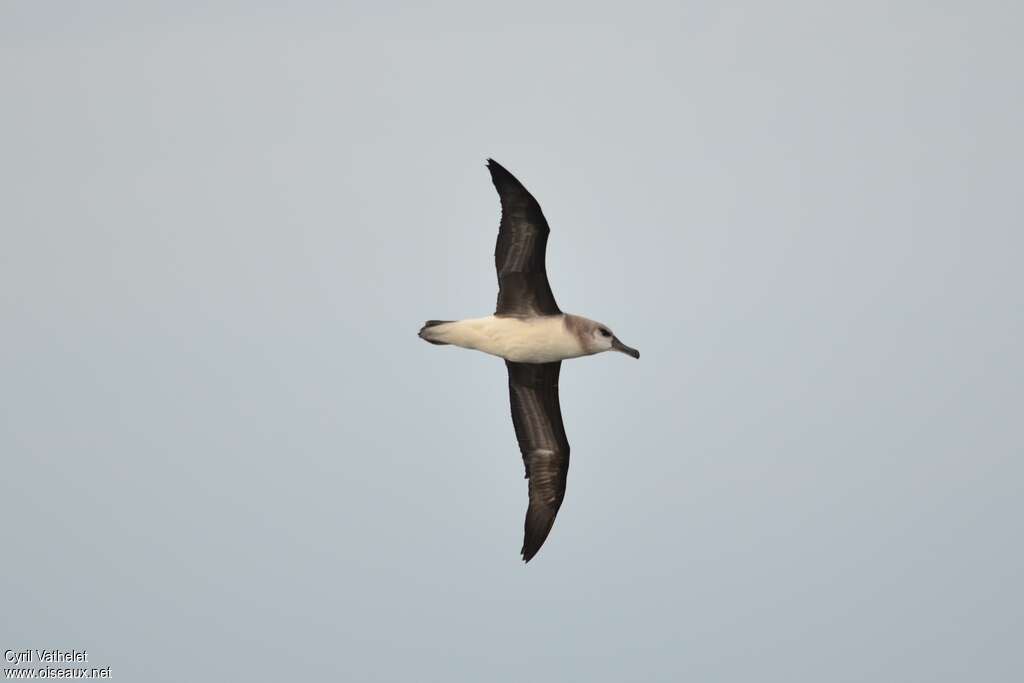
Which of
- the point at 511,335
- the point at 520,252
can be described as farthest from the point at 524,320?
the point at 520,252

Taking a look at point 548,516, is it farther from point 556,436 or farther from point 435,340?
point 435,340

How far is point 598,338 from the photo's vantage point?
81.4 ft

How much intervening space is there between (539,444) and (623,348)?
2245mm

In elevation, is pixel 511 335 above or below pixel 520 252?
below

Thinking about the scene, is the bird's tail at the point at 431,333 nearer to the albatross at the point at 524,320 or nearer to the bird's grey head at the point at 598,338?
the albatross at the point at 524,320

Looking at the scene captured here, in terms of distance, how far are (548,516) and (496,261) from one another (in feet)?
12.5

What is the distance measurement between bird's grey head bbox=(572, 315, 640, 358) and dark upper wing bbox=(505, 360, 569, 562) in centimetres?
129

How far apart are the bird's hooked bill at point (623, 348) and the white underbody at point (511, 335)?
42cm

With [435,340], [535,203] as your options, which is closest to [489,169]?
[535,203]

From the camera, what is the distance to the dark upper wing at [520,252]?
78.0ft

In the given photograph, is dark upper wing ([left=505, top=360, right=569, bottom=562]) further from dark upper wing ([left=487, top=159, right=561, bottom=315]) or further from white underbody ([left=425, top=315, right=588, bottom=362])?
dark upper wing ([left=487, top=159, right=561, bottom=315])

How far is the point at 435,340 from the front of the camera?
24.8 metres

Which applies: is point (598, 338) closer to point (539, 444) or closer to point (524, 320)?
point (524, 320)

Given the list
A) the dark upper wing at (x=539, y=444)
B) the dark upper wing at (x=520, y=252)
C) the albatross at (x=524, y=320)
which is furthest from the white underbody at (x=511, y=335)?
the dark upper wing at (x=539, y=444)
